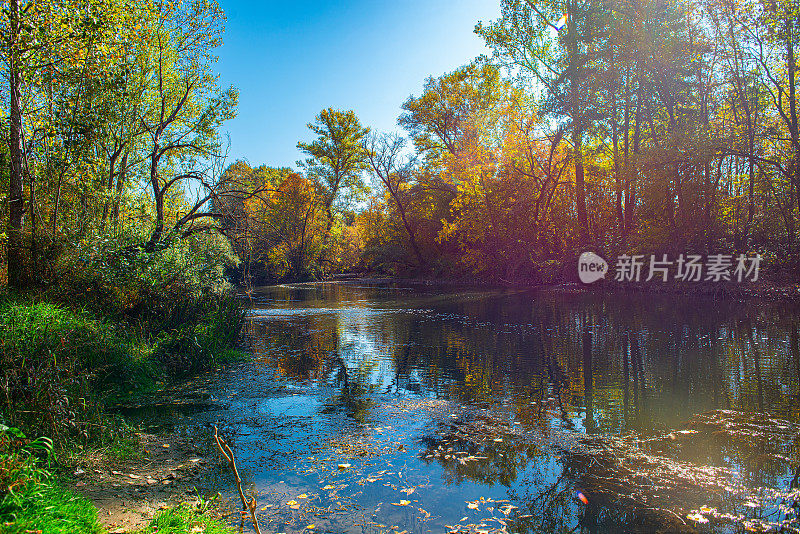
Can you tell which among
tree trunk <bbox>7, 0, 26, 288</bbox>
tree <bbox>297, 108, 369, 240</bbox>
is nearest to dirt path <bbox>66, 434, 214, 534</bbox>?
tree trunk <bbox>7, 0, 26, 288</bbox>

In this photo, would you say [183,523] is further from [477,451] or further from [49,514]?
[477,451]

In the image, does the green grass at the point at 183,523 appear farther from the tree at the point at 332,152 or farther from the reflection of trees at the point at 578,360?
the tree at the point at 332,152

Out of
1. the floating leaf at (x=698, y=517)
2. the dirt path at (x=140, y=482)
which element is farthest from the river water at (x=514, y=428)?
the dirt path at (x=140, y=482)

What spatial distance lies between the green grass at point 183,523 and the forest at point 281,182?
770 mm

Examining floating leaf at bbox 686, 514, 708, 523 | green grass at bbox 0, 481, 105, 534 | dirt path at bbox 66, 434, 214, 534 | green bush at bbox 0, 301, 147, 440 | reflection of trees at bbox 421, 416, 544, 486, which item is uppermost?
green bush at bbox 0, 301, 147, 440

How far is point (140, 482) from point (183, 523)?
1.30 m

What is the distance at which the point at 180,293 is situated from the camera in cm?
1078

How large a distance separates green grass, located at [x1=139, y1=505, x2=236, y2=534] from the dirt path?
139 millimetres

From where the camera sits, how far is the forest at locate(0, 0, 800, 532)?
25.2 ft

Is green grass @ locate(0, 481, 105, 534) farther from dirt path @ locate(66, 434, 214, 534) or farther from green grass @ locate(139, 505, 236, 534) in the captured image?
green grass @ locate(139, 505, 236, 534)

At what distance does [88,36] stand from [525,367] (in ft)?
33.9

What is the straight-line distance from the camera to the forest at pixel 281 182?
25.2 ft

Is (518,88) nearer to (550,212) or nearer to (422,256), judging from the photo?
(550,212)

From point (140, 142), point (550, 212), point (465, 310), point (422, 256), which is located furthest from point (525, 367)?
point (422, 256)
